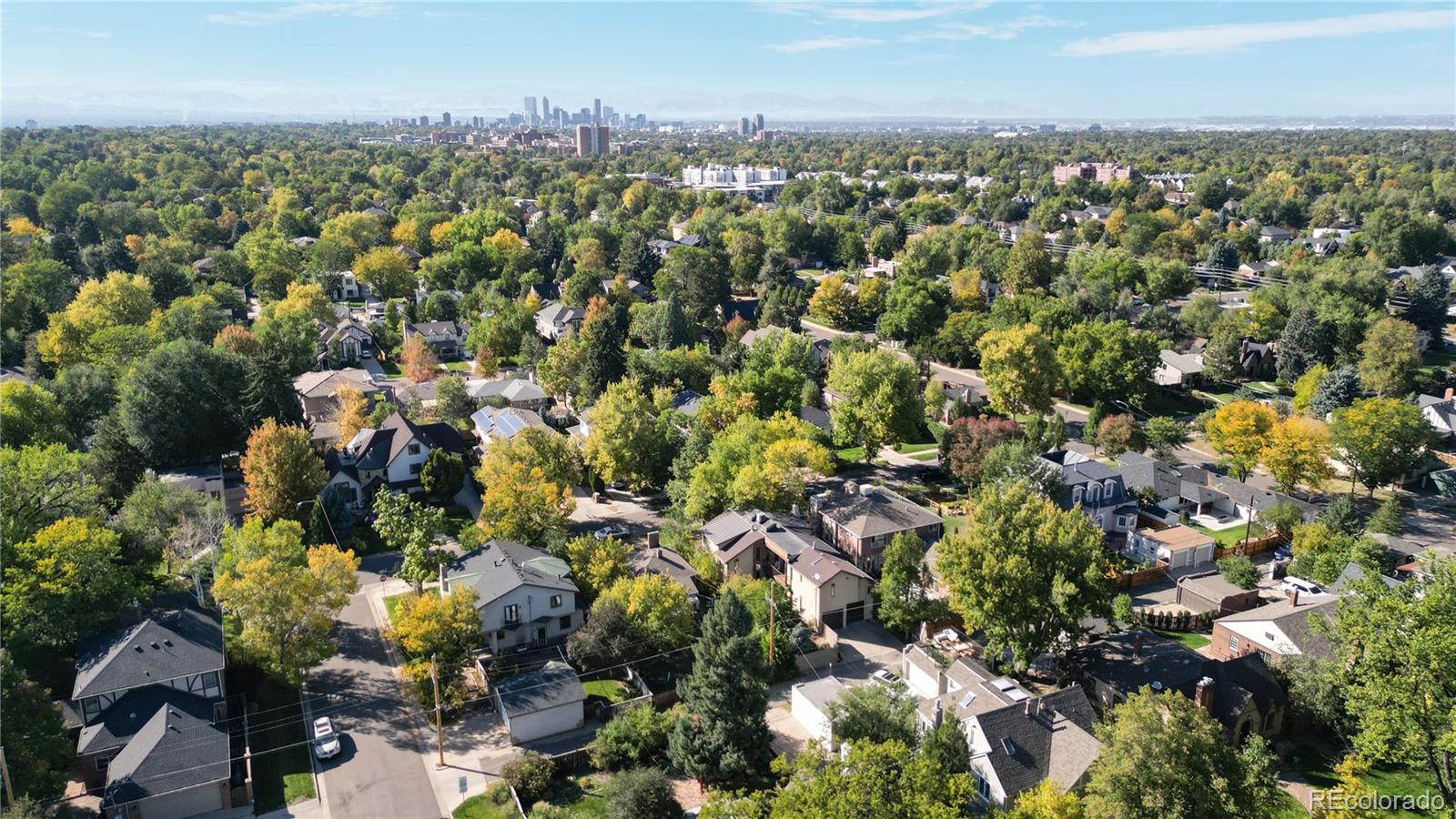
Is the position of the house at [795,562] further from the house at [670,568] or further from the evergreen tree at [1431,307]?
the evergreen tree at [1431,307]

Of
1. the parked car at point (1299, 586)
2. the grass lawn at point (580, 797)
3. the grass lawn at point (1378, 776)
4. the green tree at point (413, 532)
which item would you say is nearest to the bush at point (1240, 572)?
the parked car at point (1299, 586)

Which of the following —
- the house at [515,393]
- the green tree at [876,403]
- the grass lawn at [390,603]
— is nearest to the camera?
the grass lawn at [390,603]

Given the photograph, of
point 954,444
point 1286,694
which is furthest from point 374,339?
point 1286,694

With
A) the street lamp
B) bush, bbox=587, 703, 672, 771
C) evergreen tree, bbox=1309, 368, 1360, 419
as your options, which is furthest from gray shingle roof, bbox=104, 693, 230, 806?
evergreen tree, bbox=1309, 368, 1360, 419

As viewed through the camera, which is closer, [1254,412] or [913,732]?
[913,732]

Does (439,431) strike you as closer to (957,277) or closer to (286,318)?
(286,318)

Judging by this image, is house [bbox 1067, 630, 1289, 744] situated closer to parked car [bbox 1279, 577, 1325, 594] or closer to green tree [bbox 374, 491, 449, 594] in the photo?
parked car [bbox 1279, 577, 1325, 594]

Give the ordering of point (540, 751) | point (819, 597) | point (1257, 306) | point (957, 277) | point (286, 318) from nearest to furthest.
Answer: point (540, 751) → point (819, 597) → point (286, 318) → point (1257, 306) → point (957, 277)
